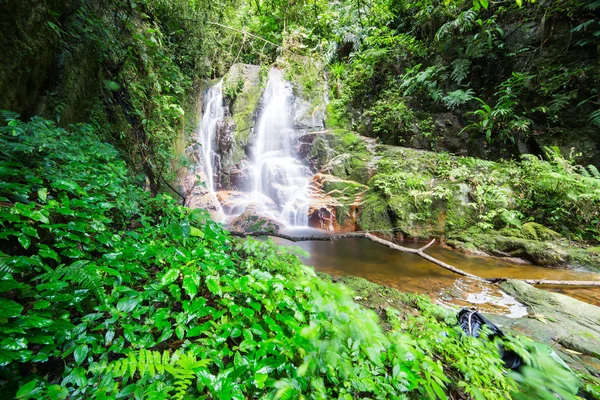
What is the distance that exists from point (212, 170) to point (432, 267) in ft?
29.6

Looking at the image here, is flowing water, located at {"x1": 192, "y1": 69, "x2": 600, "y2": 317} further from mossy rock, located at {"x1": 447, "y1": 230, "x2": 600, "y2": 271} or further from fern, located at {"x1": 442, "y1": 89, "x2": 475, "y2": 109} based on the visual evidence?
fern, located at {"x1": 442, "y1": 89, "x2": 475, "y2": 109}

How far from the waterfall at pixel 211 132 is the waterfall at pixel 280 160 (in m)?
1.82

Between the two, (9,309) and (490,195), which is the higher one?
(490,195)

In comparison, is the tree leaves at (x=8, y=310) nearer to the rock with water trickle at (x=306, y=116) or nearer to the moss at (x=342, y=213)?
the moss at (x=342, y=213)

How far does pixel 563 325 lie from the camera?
2.67 metres

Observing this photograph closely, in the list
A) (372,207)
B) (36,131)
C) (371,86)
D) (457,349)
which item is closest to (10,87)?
(36,131)

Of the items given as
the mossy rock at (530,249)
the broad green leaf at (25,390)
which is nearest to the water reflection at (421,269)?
the mossy rock at (530,249)

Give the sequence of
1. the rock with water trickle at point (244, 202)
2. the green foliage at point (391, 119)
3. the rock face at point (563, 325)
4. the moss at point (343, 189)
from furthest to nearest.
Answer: the green foliage at point (391, 119)
the rock with water trickle at point (244, 202)
the moss at point (343, 189)
the rock face at point (563, 325)

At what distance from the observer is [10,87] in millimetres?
2146

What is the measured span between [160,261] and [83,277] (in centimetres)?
48

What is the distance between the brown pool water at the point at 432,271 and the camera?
12.4 feet

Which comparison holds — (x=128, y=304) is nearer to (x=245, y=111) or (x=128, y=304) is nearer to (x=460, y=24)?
(x=245, y=111)

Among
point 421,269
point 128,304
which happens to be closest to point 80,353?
point 128,304

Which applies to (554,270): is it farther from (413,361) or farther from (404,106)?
(404,106)
